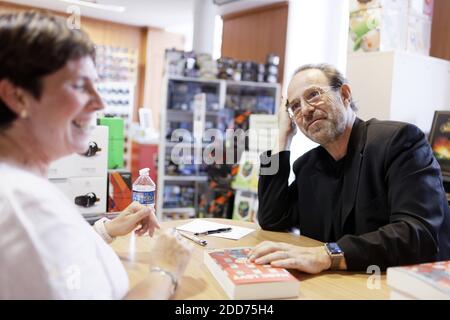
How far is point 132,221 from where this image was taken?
4.39 feet

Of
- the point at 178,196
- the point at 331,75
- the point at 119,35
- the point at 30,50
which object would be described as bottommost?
the point at 178,196

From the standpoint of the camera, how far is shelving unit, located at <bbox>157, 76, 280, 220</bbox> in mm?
4730

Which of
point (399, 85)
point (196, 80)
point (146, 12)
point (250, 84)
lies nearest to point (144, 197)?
point (399, 85)

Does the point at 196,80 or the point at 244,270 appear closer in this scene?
the point at 244,270

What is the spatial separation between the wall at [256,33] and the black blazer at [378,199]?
14.6 ft

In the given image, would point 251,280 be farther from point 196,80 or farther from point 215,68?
point 215,68

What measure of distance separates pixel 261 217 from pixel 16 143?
1216mm

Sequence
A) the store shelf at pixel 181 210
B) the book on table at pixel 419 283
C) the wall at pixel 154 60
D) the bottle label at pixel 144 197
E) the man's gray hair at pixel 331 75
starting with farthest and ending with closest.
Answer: the wall at pixel 154 60 → the store shelf at pixel 181 210 → the man's gray hair at pixel 331 75 → the bottle label at pixel 144 197 → the book on table at pixel 419 283

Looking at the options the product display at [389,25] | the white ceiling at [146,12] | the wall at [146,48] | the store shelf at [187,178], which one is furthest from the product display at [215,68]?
the wall at [146,48]

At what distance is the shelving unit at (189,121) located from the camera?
4730mm

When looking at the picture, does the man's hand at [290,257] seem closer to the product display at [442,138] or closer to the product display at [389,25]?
the product display at [442,138]

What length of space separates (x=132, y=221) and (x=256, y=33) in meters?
5.77

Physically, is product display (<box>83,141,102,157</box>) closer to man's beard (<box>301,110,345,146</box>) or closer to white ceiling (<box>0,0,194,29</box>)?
man's beard (<box>301,110,345,146</box>)

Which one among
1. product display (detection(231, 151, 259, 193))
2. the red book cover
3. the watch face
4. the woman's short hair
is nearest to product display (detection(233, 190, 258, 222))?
product display (detection(231, 151, 259, 193))
